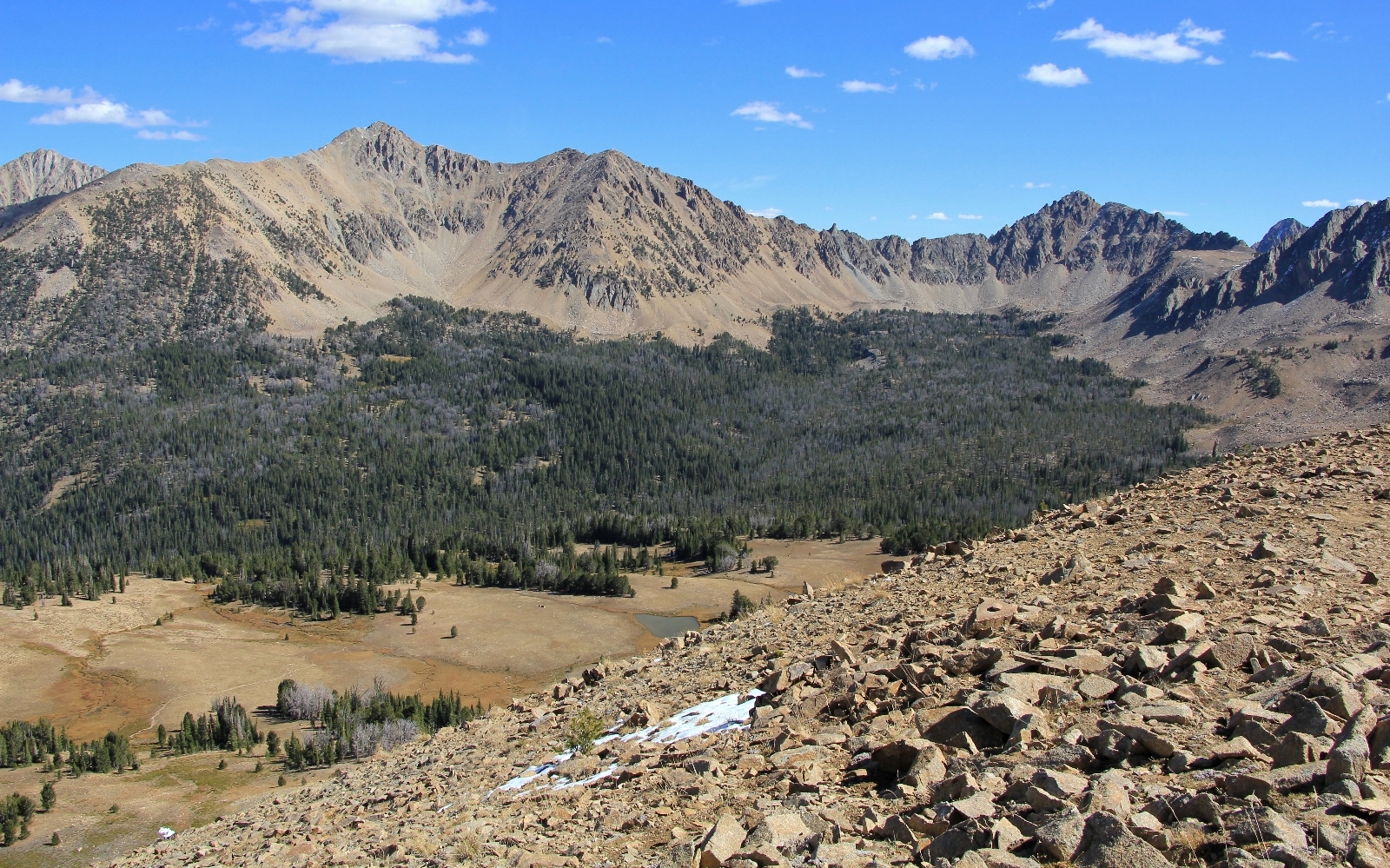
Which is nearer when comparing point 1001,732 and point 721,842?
point 721,842

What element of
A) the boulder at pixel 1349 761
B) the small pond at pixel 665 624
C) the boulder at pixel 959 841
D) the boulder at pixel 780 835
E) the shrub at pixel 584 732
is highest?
the boulder at pixel 1349 761

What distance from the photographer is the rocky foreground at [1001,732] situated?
989 cm

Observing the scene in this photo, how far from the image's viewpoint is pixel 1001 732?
1309cm

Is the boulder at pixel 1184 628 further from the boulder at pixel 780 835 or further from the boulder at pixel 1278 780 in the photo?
the boulder at pixel 780 835

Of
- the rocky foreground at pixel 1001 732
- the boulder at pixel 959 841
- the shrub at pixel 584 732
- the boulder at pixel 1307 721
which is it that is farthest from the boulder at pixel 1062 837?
the shrub at pixel 584 732

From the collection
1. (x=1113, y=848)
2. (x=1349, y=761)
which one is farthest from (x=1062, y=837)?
(x=1349, y=761)

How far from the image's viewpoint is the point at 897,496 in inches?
7623

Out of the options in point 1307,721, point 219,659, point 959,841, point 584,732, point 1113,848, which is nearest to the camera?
point 1113,848

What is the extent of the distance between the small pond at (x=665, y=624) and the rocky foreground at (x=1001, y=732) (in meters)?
83.1

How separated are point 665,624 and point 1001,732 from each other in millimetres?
104594

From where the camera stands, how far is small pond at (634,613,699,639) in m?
110

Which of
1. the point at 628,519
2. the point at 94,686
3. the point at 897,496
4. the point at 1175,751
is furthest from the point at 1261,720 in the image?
the point at 897,496

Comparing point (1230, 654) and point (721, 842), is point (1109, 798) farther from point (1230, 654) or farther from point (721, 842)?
point (1230, 654)

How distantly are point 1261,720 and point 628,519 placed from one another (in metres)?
172
